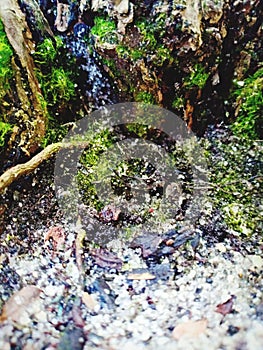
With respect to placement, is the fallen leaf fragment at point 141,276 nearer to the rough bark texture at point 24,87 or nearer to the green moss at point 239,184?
the green moss at point 239,184

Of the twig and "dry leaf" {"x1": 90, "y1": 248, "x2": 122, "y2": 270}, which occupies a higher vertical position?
the twig

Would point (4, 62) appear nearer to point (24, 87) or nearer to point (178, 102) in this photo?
point (24, 87)

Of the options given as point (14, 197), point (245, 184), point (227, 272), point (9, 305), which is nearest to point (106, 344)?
point (9, 305)

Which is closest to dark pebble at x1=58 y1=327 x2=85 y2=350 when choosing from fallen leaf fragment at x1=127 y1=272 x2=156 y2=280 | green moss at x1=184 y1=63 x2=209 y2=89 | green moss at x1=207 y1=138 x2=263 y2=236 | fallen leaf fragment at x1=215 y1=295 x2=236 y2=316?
fallen leaf fragment at x1=127 y1=272 x2=156 y2=280

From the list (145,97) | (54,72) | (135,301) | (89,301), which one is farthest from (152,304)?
(54,72)

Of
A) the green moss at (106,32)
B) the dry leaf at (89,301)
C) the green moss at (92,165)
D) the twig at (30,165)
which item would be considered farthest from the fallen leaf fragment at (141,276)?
the green moss at (106,32)

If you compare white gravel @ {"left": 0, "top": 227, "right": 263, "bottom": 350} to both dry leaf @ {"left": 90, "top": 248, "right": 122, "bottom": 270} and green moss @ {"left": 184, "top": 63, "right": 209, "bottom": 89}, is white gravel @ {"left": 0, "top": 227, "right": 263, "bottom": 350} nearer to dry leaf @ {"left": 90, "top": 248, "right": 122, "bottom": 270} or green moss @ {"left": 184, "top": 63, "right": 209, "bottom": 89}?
dry leaf @ {"left": 90, "top": 248, "right": 122, "bottom": 270}

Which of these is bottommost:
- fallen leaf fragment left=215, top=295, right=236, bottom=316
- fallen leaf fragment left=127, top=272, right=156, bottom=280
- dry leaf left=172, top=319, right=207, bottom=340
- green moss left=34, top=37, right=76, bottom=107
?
fallen leaf fragment left=215, top=295, right=236, bottom=316
